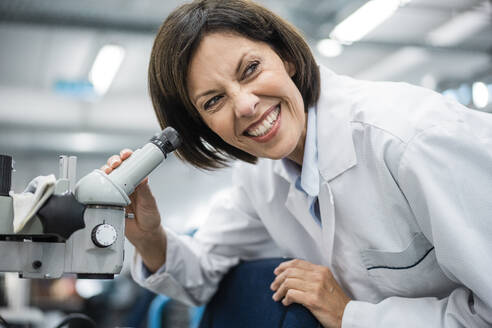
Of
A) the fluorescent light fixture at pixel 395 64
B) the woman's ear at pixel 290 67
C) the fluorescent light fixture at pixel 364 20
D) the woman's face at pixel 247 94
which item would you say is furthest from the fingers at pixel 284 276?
the fluorescent light fixture at pixel 395 64

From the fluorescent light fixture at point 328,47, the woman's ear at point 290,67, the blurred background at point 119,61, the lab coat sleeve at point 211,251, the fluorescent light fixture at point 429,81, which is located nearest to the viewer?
the woman's ear at point 290,67

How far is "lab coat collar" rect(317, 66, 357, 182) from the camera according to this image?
1062 millimetres

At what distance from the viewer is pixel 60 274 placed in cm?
86

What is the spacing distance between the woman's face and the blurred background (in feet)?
3.52

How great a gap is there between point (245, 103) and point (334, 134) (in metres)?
0.21

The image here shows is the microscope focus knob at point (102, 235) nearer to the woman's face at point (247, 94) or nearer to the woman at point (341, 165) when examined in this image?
the woman at point (341, 165)

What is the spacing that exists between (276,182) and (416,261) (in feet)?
1.42

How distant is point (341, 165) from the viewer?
107 centimetres

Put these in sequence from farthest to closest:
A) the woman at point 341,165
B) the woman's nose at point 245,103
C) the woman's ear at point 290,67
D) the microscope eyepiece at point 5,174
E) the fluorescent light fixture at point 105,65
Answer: the fluorescent light fixture at point 105,65 → the woman's ear at point 290,67 → the woman's nose at point 245,103 → the woman at point 341,165 → the microscope eyepiece at point 5,174

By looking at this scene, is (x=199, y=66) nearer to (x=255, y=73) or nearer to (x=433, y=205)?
(x=255, y=73)

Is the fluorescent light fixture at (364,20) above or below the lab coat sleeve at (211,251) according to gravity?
above

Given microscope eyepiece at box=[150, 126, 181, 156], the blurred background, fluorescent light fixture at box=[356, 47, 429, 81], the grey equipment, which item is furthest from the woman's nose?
fluorescent light fixture at box=[356, 47, 429, 81]

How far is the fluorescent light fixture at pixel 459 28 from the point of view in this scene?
13.1 ft

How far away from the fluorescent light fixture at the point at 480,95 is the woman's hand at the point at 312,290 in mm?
3562
